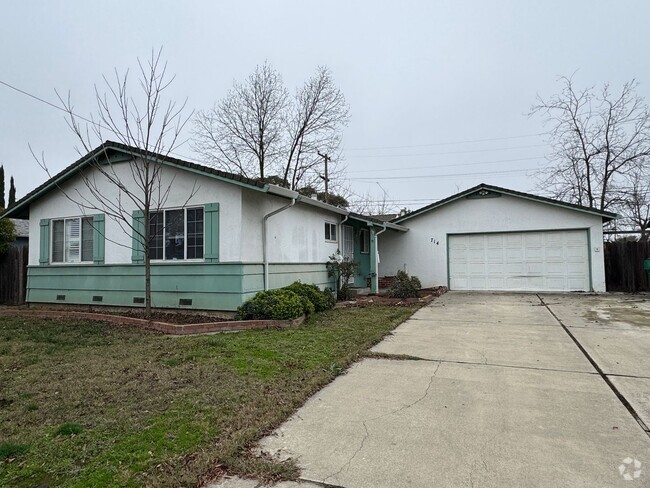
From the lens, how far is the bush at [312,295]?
9.69 m

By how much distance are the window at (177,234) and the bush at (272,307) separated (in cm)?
186

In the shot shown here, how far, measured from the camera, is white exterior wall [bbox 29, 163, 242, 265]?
29.3ft

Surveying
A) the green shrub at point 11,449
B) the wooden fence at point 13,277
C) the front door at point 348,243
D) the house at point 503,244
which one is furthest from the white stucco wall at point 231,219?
the green shrub at point 11,449

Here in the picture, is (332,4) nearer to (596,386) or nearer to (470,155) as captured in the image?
(596,386)

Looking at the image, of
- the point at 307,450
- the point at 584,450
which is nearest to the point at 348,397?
the point at 307,450

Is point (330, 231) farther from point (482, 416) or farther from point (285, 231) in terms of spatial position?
point (482, 416)

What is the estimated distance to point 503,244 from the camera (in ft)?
51.0

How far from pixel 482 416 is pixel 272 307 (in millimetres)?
5237

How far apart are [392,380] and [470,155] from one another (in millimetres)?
30804

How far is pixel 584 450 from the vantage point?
3.00 m

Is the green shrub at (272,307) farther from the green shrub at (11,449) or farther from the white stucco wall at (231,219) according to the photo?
the green shrub at (11,449)

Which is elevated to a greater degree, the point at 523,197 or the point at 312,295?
the point at 523,197

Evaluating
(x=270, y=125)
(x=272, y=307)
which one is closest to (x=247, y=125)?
(x=270, y=125)

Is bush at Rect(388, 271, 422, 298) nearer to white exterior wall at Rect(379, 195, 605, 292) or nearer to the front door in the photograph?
the front door
